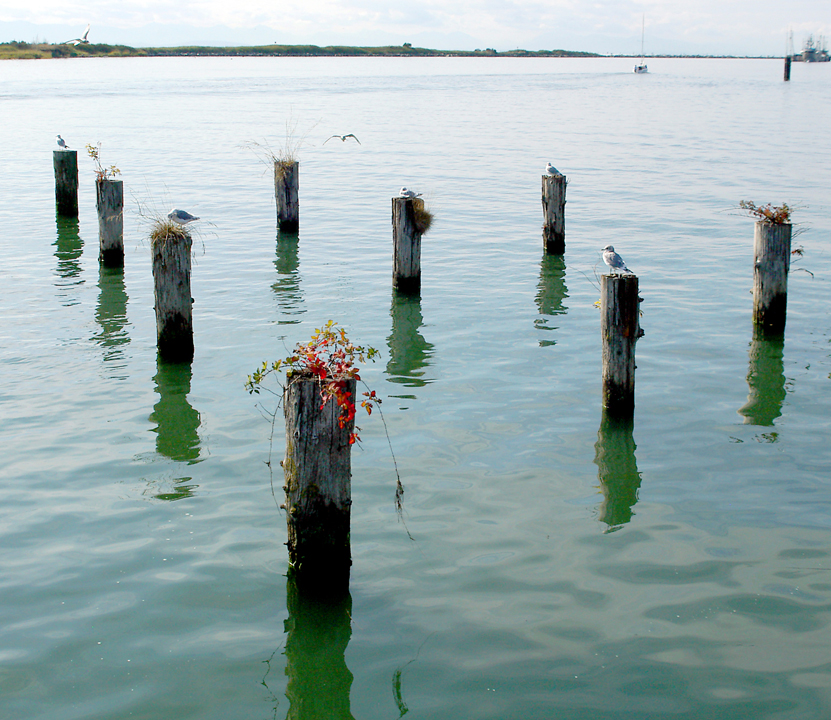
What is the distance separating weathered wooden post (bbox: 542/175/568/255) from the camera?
15.3 metres

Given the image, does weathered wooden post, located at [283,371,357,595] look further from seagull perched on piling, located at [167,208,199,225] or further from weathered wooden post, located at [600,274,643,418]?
seagull perched on piling, located at [167,208,199,225]

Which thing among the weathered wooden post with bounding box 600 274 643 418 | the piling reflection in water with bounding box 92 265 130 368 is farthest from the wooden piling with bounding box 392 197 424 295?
the weathered wooden post with bounding box 600 274 643 418

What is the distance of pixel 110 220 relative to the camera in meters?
14.6

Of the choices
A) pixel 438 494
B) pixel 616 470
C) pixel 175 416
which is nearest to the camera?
pixel 438 494

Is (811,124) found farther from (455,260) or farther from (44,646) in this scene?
(44,646)

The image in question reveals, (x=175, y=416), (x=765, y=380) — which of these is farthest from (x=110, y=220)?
(x=765, y=380)

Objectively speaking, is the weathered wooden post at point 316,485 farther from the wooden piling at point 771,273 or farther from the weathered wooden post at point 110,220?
the weathered wooden post at point 110,220

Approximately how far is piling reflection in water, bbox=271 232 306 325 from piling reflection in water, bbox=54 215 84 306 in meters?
3.30

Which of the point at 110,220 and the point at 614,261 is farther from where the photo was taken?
the point at 110,220

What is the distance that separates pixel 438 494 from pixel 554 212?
32.1 feet

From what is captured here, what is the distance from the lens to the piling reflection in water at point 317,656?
16.1ft

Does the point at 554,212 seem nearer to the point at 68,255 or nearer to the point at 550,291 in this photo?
the point at 550,291

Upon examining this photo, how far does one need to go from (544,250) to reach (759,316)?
5.87 meters

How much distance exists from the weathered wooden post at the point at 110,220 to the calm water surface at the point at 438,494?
588mm
